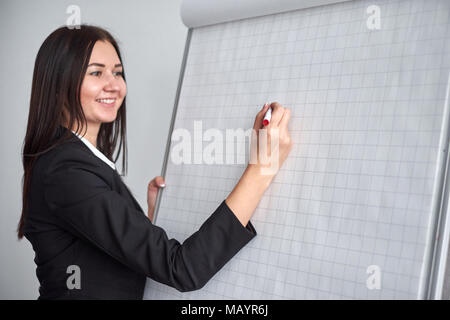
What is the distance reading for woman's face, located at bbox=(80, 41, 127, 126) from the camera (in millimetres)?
972

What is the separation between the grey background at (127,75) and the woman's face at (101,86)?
56 centimetres

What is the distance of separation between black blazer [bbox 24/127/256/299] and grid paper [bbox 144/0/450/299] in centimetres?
8

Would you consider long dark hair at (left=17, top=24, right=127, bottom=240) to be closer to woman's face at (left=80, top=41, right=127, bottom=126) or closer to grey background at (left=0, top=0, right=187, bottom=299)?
woman's face at (left=80, top=41, right=127, bottom=126)

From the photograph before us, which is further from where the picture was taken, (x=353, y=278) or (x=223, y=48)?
(x=223, y=48)

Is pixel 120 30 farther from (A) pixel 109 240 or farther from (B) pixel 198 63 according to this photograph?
(A) pixel 109 240

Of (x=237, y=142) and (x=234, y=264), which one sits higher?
(x=237, y=142)

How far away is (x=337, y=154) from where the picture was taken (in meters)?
0.80

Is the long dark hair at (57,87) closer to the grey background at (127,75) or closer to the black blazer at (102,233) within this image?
the black blazer at (102,233)

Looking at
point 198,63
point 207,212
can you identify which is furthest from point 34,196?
point 198,63

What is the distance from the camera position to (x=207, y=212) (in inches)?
36.8

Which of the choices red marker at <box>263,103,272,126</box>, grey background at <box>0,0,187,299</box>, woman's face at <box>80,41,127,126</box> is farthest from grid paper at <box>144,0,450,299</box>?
grey background at <box>0,0,187,299</box>

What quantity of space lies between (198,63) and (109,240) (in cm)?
46

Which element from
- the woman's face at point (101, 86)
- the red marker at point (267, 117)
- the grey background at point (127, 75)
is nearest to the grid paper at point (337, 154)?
the red marker at point (267, 117)

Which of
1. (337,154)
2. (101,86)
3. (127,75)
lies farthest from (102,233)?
(127,75)
